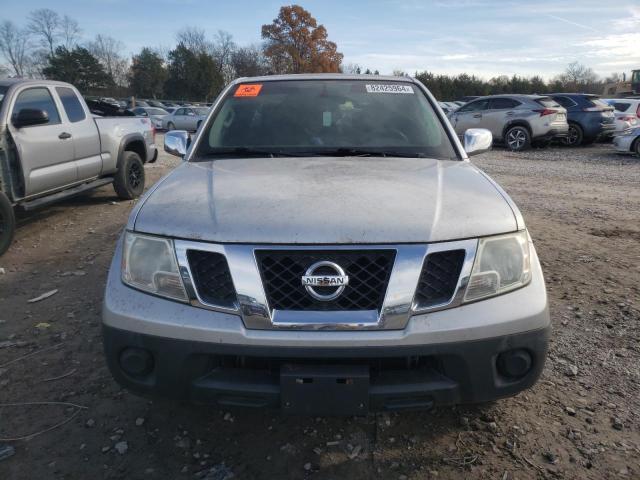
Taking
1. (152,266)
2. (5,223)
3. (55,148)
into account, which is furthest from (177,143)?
(55,148)

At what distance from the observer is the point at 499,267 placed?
76.7 inches

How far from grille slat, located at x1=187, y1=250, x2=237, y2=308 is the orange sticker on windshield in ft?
6.05

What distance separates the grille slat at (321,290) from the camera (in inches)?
72.1

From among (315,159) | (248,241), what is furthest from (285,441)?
(315,159)

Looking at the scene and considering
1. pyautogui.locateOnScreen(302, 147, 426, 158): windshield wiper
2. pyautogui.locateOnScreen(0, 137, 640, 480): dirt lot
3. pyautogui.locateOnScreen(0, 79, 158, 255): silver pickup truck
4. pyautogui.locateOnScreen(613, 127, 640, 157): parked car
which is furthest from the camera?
pyautogui.locateOnScreen(613, 127, 640, 157): parked car

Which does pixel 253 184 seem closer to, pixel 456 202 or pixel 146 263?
pixel 146 263

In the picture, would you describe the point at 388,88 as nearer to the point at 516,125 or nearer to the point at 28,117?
the point at 28,117

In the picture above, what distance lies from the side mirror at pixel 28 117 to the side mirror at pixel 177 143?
278 cm

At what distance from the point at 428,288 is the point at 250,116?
1.94 meters

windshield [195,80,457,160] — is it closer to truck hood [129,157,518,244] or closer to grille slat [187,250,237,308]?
truck hood [129,157,518,244]

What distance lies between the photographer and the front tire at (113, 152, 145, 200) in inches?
298

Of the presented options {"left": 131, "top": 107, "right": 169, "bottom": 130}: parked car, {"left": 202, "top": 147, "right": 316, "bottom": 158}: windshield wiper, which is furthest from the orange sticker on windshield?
{"left": 131, "top": 107, "right": 169, "bottom": 130}: parked car

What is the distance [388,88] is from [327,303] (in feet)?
6.87

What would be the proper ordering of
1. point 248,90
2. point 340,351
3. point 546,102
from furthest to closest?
1. point 546,102
2. point 248,90
3. point 340,351
